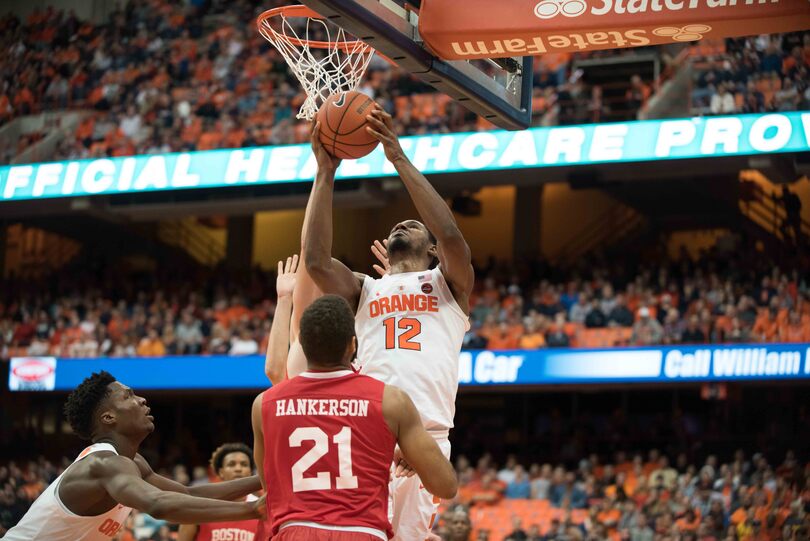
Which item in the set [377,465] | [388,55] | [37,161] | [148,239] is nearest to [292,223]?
[148,239]

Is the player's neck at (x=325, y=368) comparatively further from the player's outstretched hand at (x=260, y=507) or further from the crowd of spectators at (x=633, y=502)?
the crowd of spectators at (x=633, y=502)

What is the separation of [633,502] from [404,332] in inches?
433

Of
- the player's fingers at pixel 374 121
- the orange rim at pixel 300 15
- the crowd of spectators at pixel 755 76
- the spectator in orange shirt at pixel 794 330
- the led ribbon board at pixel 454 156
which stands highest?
the crowd of spectators at pixel 755 76

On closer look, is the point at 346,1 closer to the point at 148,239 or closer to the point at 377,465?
the point at 377,465

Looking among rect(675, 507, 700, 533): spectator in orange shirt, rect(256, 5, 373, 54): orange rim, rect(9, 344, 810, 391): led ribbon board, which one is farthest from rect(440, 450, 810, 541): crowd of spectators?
rect(256, 5, 373, 54): orange rim

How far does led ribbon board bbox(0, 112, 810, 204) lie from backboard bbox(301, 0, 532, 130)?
11349mm

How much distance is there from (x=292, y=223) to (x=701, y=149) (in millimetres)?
11050

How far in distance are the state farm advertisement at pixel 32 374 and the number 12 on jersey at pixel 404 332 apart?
52.7 feet

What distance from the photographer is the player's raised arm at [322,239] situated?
16.5 ft

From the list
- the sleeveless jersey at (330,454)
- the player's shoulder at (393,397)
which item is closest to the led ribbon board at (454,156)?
the player's shoulder at (393,397)

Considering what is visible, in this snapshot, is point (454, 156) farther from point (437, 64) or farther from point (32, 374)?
point (437, 64)

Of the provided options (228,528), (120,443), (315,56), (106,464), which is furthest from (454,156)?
(106,464)

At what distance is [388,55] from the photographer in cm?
585

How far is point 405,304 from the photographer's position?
5.23 meters
